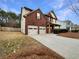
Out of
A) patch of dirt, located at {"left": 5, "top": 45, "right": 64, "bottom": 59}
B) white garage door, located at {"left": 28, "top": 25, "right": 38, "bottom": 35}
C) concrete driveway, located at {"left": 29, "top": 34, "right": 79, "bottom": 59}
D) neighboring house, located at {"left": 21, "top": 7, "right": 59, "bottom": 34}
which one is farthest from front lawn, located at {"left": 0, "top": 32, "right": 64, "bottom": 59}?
neighboring house, located at {"left": 21, "top": 7, "right": 59, "bottom": 34}

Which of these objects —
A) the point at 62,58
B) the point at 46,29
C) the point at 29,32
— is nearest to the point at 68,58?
the point at 62,58

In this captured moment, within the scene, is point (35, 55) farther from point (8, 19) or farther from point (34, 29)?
point (8, 19)

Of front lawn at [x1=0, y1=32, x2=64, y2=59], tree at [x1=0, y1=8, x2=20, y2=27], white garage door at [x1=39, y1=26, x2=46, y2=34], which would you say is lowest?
front lawn at [x1=0, y1=32, x2=64, y2=59]

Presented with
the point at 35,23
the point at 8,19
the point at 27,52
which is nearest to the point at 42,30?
the point at 35,23

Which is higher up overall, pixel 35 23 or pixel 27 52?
pixel 35 23

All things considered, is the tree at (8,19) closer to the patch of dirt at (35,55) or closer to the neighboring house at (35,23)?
the neighboring house at (35,23)

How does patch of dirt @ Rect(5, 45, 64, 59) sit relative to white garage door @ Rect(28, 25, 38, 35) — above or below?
below

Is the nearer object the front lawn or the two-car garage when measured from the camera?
the front lawn

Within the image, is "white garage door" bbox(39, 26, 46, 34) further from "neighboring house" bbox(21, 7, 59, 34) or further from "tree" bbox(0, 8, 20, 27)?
"tree" bbox(0, 8, 20, 27)

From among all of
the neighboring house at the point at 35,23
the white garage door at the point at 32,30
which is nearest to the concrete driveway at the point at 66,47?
the white garage door at the point at 32,30

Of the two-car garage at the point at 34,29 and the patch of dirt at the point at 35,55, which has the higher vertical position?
the two-car garage at the point at 34,29

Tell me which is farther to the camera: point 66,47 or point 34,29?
point 34,29

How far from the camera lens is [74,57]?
804 cm

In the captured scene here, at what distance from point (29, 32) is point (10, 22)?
26.8 metres
